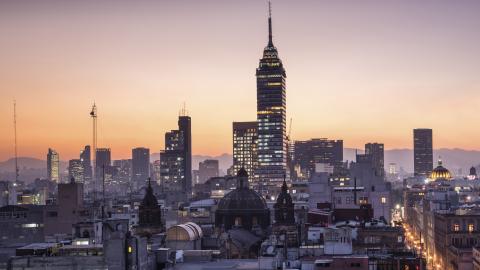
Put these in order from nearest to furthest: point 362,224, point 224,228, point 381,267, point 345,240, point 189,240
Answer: point 381,267, point 345,240, point 189,240, point 362,224, point 224,228

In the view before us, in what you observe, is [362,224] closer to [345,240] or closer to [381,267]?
[345,240]

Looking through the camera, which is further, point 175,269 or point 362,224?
point 362,224

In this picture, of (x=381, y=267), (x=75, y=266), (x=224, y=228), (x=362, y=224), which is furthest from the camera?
(x=224, y=228)

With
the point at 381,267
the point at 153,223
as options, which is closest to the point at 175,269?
the point at 381,267

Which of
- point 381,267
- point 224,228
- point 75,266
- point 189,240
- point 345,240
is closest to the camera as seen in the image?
point 75,266

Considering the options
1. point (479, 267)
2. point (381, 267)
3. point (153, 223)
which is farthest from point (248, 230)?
point (381, 267)

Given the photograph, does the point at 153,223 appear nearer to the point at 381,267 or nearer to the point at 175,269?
the point at 175,269

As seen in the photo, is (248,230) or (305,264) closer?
(305,264)

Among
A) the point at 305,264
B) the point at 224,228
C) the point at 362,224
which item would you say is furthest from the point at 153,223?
the point at 305,264

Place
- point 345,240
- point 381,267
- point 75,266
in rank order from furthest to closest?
1. point 345,240
2. point 381,267
3. point 75,266
